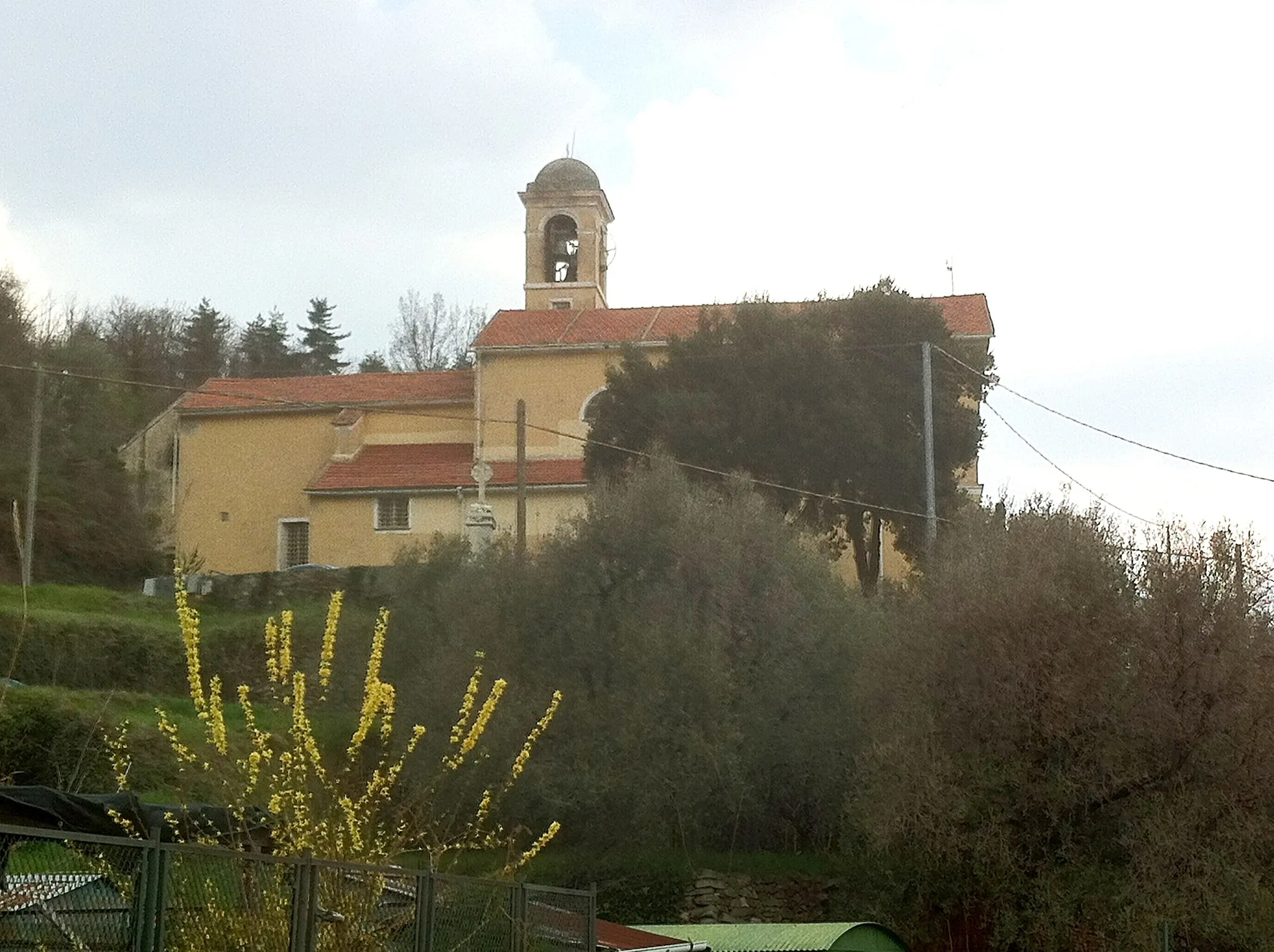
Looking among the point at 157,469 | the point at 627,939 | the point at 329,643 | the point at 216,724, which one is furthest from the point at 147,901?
the point at 157,469

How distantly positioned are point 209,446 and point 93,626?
20.3 m

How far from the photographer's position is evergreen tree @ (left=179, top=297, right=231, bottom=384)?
82.6 m

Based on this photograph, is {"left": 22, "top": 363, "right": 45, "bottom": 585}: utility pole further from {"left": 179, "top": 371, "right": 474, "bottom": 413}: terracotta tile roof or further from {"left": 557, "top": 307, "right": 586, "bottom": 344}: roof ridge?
{"left": 557, "top": 307, "right": 586, "bottom": 344}: roof ridge

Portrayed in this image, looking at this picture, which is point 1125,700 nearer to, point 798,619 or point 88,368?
point 798,619

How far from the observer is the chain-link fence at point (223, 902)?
286 inches

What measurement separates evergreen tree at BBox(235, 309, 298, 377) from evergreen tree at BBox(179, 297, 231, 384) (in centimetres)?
95

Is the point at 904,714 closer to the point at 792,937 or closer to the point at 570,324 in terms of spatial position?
the point at 792,937

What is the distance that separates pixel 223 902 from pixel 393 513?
134ft

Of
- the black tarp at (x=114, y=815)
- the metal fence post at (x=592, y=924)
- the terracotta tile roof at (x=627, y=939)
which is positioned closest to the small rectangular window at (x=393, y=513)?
the terracotta tile roof at (x=627, y=939)

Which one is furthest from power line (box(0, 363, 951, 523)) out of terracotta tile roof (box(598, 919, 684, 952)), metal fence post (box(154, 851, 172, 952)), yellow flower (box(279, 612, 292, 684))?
metal fence post (box(154, 851, 172, 952))

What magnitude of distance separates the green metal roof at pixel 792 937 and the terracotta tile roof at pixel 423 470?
2688 centimetres

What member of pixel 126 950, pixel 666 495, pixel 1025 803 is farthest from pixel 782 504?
pixel 126 950

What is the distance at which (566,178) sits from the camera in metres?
56.0

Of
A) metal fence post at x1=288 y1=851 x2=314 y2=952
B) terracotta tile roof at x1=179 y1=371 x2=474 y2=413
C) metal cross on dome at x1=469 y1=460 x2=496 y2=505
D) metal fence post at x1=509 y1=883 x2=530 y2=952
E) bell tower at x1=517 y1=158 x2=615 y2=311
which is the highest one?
bell tower at x1=517 y1=158 x2=615 y2=311
